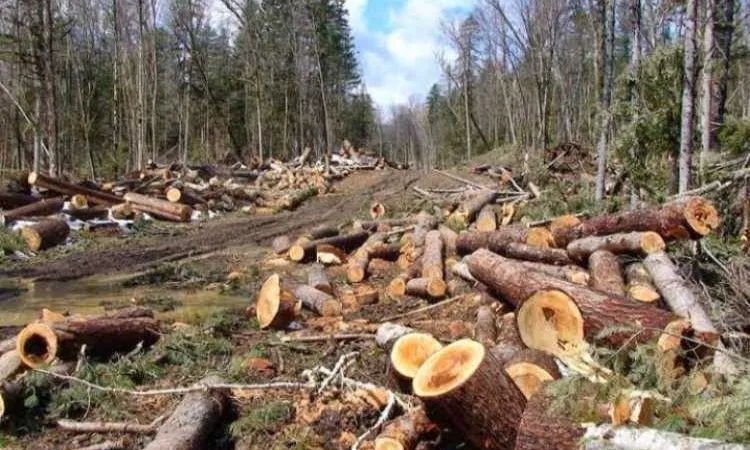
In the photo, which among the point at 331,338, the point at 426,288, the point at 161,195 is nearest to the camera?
the point at 331,338

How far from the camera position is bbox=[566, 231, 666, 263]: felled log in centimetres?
812

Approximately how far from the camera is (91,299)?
34.5ft

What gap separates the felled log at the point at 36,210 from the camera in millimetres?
15742

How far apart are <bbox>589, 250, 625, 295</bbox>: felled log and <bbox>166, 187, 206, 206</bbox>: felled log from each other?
15612 mm

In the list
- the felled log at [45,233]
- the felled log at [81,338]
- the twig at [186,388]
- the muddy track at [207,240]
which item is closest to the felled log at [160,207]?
the muddy track at [207,240]

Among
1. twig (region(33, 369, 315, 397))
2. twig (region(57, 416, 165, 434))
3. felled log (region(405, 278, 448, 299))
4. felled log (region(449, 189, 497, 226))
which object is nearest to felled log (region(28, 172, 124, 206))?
felled log (region(449, 189, 497, 226))

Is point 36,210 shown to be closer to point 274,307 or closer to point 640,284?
point 274,307

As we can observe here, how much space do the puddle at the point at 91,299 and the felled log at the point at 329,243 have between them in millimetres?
2359

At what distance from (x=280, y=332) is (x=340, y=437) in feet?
10.0

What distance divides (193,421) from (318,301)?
13.2 ft

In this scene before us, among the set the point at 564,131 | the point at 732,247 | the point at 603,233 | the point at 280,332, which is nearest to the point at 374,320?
the point at 280,332

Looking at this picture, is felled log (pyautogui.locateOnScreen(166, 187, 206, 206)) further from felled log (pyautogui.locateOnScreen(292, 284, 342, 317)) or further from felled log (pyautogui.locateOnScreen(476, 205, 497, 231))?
felled log (pyautogui.locateOnScreen(292, 284, 342, 317))

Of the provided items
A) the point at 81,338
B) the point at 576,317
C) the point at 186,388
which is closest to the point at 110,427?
the point at 186,388

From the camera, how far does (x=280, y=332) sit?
8227 millimetres
